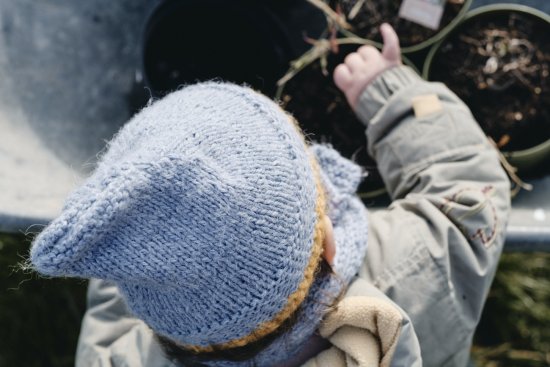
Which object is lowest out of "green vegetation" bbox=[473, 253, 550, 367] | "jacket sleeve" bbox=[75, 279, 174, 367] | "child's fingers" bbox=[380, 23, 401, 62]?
"green vegetation" bbox=[473, 253, 550, 367]

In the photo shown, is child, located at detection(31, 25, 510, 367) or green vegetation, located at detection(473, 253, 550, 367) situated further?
green vegetation, located at detection(473, 253, 550, 367)

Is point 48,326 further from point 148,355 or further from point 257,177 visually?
point 257,177

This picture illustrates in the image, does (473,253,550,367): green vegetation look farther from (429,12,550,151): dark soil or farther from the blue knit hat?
the blue knit hat

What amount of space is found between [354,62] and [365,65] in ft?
0.06

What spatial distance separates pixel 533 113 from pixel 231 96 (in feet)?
1.98

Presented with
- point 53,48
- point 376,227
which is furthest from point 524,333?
point 53,48

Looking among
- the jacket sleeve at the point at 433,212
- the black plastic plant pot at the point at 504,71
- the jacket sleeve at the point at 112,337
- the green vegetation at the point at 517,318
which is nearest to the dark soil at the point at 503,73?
the black plastic plant pot at the point at 504,71

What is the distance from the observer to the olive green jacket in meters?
0.90

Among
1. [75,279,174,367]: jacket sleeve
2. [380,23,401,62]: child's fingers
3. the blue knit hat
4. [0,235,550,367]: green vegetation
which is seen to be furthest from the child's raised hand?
[0,235,550,367]: green vegetation

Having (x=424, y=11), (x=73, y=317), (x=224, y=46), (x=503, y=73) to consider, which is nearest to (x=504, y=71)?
(x=503, y=73)

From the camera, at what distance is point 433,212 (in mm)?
927

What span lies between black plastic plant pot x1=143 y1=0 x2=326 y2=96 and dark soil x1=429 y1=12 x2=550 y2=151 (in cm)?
28

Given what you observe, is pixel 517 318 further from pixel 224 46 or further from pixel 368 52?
pixel 224 46

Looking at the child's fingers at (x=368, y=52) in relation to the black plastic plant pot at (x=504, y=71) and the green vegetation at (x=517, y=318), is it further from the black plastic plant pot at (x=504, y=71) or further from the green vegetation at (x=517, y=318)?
the green vegetation at (x=517, y=318)
